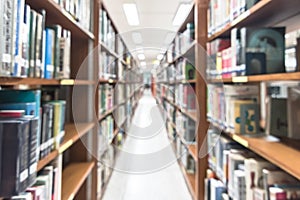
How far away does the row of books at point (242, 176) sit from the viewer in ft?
3.97

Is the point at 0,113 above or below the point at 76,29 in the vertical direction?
below

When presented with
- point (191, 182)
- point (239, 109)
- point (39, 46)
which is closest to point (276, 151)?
point (239, 109)

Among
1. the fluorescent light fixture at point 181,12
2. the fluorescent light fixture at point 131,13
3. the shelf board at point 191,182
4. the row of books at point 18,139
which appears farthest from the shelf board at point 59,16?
the fluorescent light fixture at point 131,13

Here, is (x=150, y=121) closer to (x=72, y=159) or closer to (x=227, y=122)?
Answer: (x=72, y=159)

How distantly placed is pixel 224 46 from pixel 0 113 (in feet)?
5.36

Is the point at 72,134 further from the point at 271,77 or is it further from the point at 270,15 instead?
the point at 270,15

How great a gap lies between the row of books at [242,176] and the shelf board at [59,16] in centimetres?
125

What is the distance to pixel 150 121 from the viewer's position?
3.54 meters

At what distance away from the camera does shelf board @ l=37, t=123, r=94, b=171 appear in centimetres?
119

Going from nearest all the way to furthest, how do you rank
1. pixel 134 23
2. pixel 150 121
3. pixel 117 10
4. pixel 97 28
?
pixel 97 28, pixel 150 121, pixel 117 10, pixel 134 23

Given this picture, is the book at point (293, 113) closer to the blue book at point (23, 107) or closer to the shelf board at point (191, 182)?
the blue book at point (23, 107)

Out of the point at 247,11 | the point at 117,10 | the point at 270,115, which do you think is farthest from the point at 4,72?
the point at 117,10

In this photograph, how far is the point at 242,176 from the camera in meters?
1.50

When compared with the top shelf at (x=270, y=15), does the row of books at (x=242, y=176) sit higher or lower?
lower
